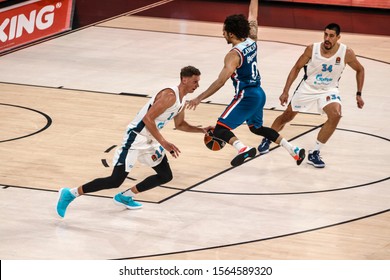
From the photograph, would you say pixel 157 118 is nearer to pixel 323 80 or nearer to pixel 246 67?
pixel 246 67

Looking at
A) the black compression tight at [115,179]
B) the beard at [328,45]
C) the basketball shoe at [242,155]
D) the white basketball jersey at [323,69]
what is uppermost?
the beard at [328,45]

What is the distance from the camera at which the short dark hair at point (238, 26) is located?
1059 cm

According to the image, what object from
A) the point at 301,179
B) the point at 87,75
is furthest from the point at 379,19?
the point at 301,179

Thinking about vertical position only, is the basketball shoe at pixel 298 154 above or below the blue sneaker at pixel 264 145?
above

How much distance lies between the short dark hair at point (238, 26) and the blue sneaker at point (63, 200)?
2.46 meters

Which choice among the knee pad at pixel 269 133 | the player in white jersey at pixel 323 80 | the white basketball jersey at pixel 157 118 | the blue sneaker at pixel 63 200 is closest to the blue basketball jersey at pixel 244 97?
the knee pad at pixel 269 133

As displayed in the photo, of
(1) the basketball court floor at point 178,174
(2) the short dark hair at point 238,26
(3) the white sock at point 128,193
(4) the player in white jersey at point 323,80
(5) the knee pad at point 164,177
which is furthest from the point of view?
(4) the player in white jersey at point 323,80

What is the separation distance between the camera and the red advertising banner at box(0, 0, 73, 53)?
1745 centimetres

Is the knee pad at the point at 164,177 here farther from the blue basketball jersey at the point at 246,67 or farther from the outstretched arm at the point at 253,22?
the outstretched arm at the point at 253,22

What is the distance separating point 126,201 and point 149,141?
2.44 feet

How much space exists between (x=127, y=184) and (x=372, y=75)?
6.46 metres

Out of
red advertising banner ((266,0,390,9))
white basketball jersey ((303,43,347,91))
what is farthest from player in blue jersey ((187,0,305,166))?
red advertising banner ((266,0,390,9))
